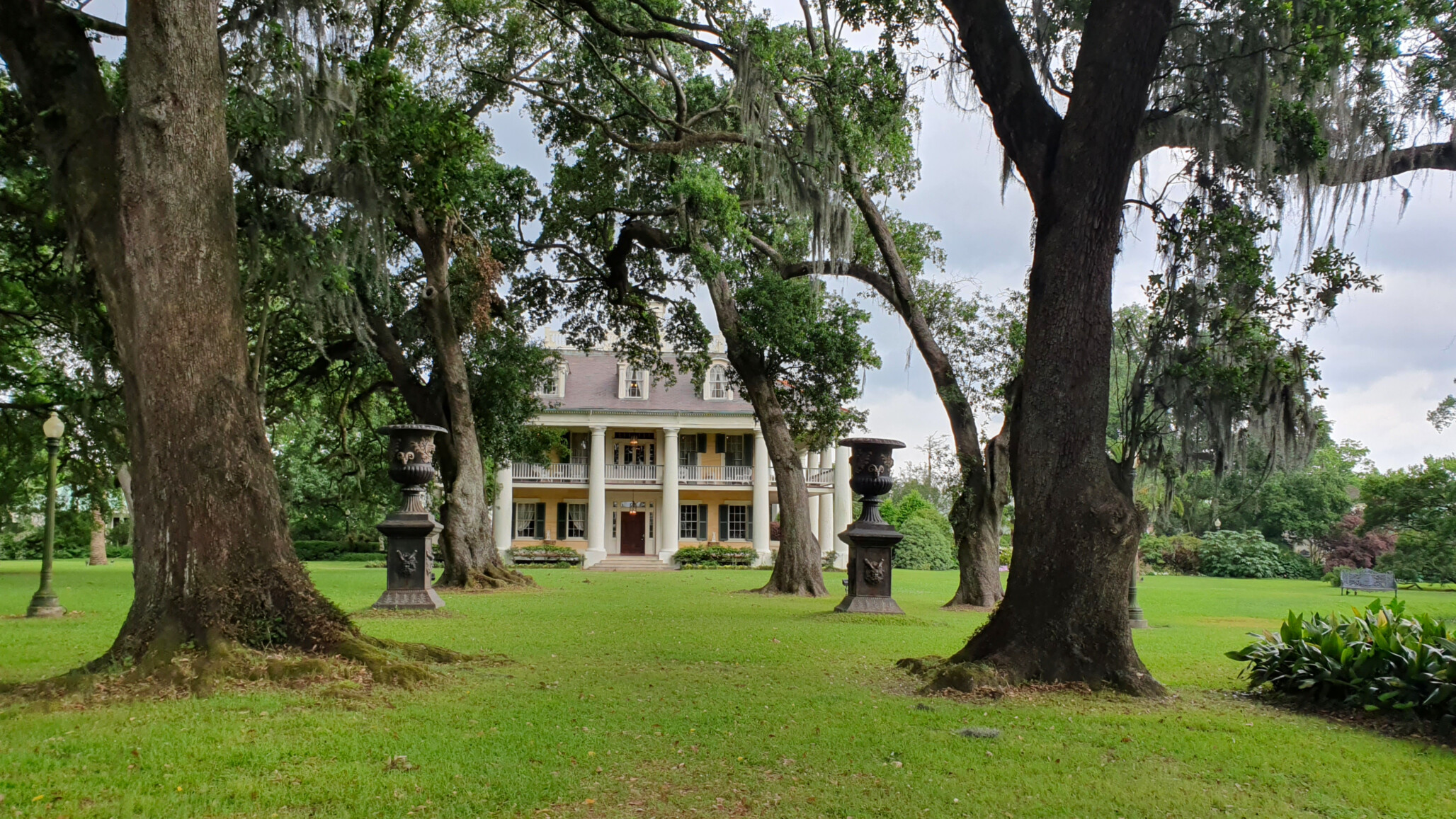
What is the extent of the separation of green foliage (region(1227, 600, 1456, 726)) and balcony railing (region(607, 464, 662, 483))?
30690 millimetres

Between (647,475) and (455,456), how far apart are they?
63.7 feet

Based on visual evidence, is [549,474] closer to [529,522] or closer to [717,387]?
[529,522]

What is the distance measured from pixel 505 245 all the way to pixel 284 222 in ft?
26.5

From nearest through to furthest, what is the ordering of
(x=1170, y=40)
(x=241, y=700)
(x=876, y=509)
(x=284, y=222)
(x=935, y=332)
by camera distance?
1. (x=241, y=700)
2. (x=1170, y=40)
3. (x=284, y=222)
4. (x=876, y=509)
5. (x=935, y=332)

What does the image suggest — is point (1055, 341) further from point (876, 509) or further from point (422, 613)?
point (422, 613)

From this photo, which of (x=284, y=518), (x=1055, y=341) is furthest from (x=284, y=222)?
(x=1055, y=341)

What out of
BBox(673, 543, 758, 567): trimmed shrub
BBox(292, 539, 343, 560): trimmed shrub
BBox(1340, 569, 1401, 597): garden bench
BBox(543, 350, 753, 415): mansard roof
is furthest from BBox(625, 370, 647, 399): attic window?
BBox(1340, 569, 1401, 597): garden bench

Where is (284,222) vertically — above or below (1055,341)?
above

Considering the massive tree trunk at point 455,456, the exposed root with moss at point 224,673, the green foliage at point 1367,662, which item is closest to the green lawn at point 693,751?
the exposed root with moss at point 224,673

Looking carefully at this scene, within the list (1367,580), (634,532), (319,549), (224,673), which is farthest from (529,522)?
(224,673)

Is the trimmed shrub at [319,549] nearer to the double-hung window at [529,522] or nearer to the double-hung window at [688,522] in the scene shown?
the double-hung window at [529,522]

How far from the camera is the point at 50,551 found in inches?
496

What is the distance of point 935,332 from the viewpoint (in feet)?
55.1

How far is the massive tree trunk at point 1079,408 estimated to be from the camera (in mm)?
6574
